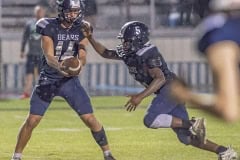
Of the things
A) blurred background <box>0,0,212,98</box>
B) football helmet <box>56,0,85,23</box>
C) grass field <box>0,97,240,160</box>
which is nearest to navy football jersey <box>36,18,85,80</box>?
football helmet <box>56,0,85,23</box>

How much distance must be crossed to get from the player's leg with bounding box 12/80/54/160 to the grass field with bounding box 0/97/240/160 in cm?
80

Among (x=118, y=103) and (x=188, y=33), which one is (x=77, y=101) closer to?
(x=118, y=103)

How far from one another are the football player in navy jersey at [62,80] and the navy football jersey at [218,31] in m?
4.22

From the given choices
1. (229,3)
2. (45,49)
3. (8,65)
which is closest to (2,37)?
(8,65)

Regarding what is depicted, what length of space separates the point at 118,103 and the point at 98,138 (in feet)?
26.7

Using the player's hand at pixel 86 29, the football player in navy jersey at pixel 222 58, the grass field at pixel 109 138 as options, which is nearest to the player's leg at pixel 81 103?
the player's hand at pixel 86 29

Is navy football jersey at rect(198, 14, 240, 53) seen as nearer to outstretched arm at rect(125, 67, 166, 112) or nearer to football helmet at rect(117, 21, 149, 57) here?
outstretched arm at rect(125, 67, 166, 112)

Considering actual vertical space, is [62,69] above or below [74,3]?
below

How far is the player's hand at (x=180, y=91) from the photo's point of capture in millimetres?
5555

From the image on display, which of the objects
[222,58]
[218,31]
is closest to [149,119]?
[218,31]

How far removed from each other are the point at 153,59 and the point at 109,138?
2848 millimetres

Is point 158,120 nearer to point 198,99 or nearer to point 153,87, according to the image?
point 153,87

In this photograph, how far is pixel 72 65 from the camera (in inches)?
379

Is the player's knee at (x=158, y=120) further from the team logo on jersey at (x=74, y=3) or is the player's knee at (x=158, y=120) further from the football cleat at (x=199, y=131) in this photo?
the team logo on jersey at (x=74, y=3)
